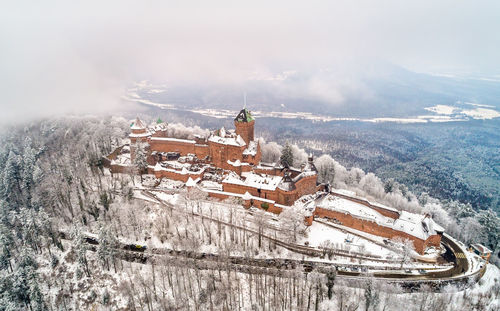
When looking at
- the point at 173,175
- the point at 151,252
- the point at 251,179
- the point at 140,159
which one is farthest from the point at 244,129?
the point at 151,252

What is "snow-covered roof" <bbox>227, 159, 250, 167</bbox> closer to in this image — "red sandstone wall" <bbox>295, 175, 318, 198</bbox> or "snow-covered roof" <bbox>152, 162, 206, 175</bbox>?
"snow-covered roof" <bbox>152, 162, 206, 175</bbox>

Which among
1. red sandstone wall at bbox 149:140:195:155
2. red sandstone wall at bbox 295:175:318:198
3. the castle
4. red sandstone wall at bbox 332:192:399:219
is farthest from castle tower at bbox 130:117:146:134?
red sandstone wall at bbox 332:192:399:219

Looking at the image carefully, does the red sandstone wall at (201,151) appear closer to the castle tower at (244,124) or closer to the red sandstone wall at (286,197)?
the castle tower at (244,124)

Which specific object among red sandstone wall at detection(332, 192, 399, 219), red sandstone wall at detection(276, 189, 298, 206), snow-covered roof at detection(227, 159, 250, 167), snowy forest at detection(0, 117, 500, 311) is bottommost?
snowy forest at detection(0, 117, 500, 311)

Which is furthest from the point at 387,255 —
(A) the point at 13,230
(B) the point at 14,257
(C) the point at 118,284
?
(A) the point at 13,230

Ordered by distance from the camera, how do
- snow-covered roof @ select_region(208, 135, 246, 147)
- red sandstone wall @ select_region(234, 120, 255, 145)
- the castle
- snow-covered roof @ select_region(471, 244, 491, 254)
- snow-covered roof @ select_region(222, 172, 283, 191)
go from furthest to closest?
1. red sandstone wall @ select_region(234, 120, 255, 145)
2. snow-covered roof @ select_region(208, 135, 246, 147)
3. snow-covered roof @ select_region(222, 172, 283, 191)
4. the castle
5. snow-covered roof @ select_region(471, 244, 491, 254)

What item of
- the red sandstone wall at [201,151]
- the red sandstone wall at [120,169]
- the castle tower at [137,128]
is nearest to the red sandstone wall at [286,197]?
the red sandstone wall at [201,151]

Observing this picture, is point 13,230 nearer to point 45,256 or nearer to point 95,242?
point 45,256

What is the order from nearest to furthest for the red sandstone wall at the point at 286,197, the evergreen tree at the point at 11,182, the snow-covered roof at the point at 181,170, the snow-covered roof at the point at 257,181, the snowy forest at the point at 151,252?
the snowy forest at the point at 151,252, the red sandstone wall at the point at 286,197, the snow-covered roof at the point at 257,181, the snow-covered roof at the point at 181,170, the evergreen tree at the point at 11,182
